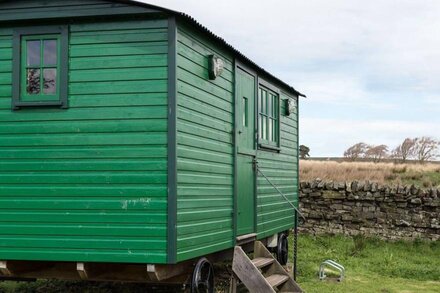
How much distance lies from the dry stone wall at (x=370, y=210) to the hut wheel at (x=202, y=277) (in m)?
8.23

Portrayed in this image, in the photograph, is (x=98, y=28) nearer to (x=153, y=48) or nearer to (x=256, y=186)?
(x=153, y=48)

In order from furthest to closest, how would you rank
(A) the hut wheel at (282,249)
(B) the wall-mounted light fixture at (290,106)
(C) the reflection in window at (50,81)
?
(A) the hut wheel at (282,249) < (B) the wall-mounted light fixture at (290,106) < (C) the reflection in window at (50,81)

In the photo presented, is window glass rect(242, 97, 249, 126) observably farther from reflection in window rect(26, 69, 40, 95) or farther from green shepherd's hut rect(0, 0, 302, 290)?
reflection in window rect(26, 69, 40, 95)

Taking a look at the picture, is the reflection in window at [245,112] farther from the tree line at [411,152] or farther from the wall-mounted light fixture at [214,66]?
the tree line at [411,152]

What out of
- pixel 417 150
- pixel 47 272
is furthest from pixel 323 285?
pixel 417 150

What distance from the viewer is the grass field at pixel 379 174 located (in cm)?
1850

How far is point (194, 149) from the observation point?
7.68 metres

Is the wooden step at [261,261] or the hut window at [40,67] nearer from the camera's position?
the hut window at [40,67]

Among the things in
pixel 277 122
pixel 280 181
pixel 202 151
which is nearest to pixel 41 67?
pixel 202 151

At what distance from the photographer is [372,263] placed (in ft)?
43.5

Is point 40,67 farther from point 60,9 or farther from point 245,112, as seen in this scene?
point 245,112

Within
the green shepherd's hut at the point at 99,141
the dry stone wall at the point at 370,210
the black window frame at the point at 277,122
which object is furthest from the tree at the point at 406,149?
the green shepherd's hut at the point at 99,141

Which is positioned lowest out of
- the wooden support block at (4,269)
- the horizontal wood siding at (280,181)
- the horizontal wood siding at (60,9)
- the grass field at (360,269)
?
the grass field at (360,269)

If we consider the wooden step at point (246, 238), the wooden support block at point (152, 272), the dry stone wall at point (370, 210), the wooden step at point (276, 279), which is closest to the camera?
the wooden support block at point (152, 272)
